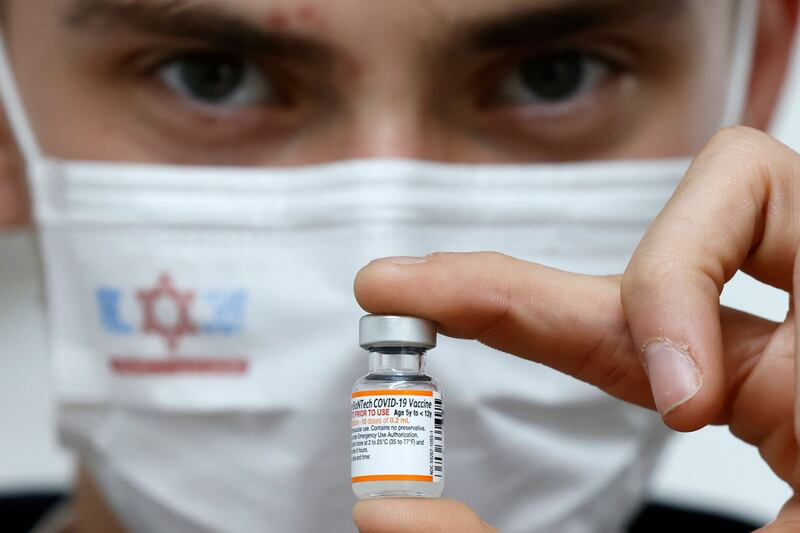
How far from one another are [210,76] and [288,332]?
1.38 ft

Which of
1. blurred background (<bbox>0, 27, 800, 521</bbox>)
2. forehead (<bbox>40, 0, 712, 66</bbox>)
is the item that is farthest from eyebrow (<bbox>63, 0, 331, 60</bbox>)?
blurred background (<bbox>0, 27, 800, 521</bbox>)

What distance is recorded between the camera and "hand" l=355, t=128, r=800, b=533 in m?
0.83

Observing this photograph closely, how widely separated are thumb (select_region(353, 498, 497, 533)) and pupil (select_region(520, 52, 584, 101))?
86cm

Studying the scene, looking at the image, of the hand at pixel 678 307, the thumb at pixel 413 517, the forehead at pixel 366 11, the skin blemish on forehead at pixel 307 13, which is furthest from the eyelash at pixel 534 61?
the thumb at pixel 413 517

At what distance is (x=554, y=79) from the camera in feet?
5.04

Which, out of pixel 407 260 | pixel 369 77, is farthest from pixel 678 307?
Answer: pixel 369 77

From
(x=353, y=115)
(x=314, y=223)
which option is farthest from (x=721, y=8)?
(x=314, y=223)

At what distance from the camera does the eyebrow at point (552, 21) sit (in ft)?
4.48

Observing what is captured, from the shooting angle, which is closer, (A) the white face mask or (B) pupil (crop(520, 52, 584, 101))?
(A) the white face mask

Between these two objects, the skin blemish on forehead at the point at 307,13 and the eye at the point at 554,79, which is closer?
the skin blemish on forehead at the point at 307,13

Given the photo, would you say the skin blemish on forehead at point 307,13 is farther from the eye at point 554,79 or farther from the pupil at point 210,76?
the eye at point 554,79

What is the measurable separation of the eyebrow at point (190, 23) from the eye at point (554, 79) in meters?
0.30

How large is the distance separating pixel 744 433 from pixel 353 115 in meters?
0.68

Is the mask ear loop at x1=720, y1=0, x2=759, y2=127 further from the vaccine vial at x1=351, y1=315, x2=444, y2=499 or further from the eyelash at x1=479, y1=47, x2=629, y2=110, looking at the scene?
the vaccine vial at x1=351, y1=315, x2=444, y2=499
